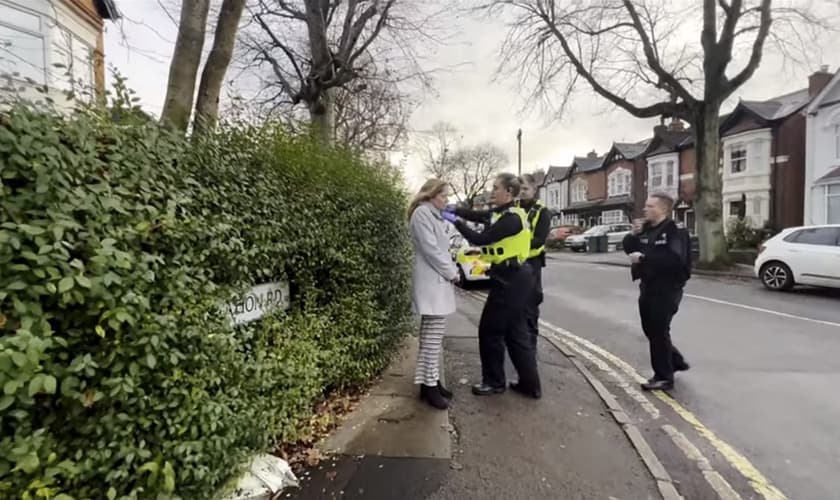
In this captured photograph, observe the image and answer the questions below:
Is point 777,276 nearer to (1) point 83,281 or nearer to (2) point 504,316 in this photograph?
(2) point 504,316

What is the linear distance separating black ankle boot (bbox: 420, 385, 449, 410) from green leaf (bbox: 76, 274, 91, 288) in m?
2.81

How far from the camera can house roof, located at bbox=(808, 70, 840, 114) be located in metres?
21.8

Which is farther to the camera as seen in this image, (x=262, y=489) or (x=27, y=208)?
(x=262, y=489)

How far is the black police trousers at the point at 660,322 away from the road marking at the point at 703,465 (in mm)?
930

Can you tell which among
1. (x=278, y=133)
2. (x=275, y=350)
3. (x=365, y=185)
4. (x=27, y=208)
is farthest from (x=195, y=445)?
(x=365, y=185)

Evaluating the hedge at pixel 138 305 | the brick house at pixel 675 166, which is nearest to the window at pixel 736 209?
the brick house at pixel 675 166

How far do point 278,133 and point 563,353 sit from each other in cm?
449

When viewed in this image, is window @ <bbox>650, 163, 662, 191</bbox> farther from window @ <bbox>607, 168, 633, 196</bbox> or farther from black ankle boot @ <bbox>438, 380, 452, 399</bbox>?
black ankle boot @ <bbox>438, 380, 452, 399</bbox>

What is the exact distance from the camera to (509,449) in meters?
3.27

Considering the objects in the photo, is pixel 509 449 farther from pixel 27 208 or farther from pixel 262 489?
pixel 27 208

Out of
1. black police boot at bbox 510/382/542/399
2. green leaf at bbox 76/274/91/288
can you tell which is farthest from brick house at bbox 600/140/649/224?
green leaf at bbox 76/274/91/288

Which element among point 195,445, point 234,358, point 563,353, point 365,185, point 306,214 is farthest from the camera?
point 563,353

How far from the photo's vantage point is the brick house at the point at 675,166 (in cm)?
3155

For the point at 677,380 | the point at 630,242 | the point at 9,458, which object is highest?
the point at 630,242
